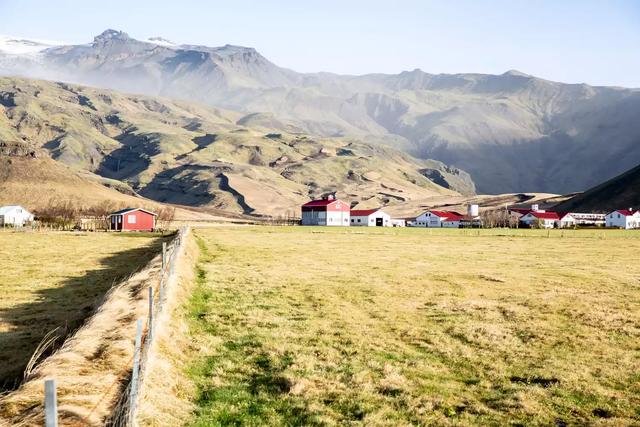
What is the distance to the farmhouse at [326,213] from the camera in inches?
7101

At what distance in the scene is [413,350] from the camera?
1930 centimetres

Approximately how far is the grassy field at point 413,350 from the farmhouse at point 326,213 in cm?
14245

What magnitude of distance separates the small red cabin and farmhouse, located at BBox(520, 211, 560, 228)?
400 feet

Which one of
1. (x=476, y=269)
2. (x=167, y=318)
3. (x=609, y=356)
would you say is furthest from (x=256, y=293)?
(x=476, y=269)

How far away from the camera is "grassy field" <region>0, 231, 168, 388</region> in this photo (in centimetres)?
2098

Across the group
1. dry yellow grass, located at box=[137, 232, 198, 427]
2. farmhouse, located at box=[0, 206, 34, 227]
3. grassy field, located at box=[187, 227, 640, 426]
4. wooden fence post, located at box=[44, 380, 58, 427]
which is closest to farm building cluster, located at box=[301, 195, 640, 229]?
farmhouse, located at box=[0, 206, 34, 227]

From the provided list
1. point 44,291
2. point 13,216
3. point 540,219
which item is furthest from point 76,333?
point 540,219

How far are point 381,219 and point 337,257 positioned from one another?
14501 cm

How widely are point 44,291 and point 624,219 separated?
18655 centimetres

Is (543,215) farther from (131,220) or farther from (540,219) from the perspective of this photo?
(131,220)

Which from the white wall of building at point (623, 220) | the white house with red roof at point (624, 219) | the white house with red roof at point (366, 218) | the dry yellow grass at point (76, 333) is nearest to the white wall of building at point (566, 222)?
the white wall of building at point (623, 220)

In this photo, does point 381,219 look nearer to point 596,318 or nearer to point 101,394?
point 596,318

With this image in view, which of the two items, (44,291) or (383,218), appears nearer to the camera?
(44,291)

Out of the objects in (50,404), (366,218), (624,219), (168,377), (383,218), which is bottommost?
(168,377)
